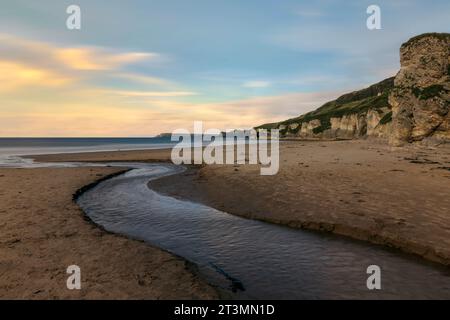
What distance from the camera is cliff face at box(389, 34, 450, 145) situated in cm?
4966

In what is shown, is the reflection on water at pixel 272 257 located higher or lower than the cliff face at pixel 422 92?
lower

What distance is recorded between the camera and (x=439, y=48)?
58688 millimetres

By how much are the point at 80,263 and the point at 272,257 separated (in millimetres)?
6756

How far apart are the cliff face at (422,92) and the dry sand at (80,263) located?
53.6 metres

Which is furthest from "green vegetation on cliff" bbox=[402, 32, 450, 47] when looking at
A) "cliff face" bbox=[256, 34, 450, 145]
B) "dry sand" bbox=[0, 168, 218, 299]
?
"dry sand" bbox=[0, 168, 218, 299]

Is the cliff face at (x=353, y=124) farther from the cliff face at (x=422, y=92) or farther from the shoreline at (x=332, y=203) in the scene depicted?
the shoreline at (x=332, y=203)

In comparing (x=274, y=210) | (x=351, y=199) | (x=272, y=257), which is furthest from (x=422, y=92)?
(x=272, y=257)

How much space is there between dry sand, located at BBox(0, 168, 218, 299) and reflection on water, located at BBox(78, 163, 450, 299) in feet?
3.95

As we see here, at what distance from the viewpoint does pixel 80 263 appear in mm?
10086

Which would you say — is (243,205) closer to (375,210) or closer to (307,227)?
(307,227)

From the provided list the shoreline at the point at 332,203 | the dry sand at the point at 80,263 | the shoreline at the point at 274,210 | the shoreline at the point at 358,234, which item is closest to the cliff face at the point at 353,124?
the shoreline at the point at 332,203

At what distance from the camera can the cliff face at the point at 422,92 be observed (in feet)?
163
